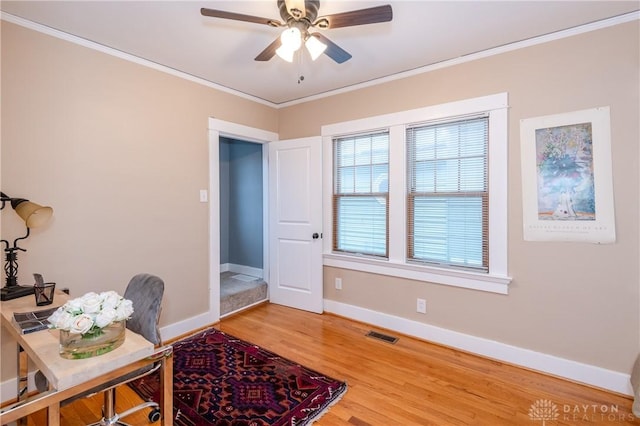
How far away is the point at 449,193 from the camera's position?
2.87 m

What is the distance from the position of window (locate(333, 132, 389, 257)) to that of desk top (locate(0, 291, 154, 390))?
245cm

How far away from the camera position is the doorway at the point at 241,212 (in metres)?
4.69

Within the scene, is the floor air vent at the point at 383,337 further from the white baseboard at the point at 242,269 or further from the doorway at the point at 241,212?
the white baseboard at the point at 242,269

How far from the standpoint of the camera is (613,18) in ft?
7.09

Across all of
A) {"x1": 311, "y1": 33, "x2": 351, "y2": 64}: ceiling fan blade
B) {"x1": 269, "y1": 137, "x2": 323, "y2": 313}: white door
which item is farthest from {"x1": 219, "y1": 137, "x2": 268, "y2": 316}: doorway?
{"x1": 311, "y1": 33, "x2": 351, "y2": 64}: ceiling fan blade

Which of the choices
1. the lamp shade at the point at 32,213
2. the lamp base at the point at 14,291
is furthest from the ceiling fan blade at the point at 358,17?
the lamp base at the point at 14,291

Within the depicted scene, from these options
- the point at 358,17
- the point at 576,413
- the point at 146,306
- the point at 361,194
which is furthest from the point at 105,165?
the point at 576,413

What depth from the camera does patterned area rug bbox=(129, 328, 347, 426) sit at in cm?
196

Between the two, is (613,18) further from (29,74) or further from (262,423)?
(29,74)

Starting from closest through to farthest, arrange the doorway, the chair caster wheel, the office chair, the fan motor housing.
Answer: the office chair → the fan motor housing → the chair caster wheel → the doorway

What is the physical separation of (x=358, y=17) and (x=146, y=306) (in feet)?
6.69

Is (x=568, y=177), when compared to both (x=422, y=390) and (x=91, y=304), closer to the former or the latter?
(x=422, y=390)

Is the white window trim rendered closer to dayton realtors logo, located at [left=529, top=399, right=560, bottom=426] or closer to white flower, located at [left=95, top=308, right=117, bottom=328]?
dayton realtors logo, located at [left=529, top=399, right=560, bottom=426]

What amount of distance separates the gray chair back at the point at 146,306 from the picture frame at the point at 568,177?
8.85ft
